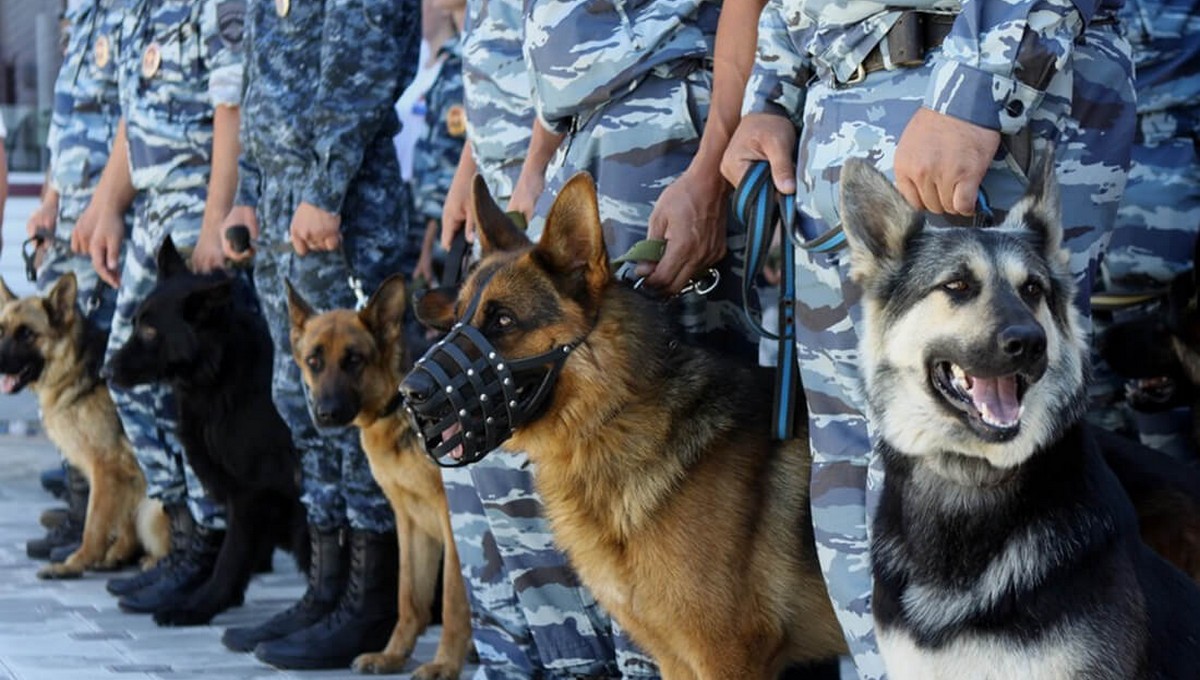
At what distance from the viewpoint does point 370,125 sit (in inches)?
204

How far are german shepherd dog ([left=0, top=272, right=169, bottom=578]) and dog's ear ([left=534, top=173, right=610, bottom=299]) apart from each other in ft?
12.7

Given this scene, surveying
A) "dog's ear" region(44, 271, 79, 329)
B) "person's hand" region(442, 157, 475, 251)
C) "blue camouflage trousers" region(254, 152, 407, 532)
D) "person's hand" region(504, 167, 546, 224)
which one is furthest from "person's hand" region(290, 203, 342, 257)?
"dog's ear" region(44, 271, 79, 329)

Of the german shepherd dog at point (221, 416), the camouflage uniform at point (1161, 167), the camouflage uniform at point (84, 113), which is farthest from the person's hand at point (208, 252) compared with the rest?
the camouflage uniform at point (1161, 167)

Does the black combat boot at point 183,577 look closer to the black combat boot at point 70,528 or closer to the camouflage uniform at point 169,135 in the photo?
the camouflage uniform at point 169,135

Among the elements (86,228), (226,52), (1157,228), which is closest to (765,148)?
(1157,228)

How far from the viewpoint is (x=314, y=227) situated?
5098 mm

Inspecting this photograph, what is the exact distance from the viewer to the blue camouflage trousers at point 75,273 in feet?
24.1

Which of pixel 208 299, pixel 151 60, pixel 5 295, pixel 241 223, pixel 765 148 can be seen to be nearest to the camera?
pixel 765 148

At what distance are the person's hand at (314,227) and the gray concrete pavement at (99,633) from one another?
50.8 inches

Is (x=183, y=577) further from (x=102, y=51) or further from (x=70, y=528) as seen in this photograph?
(x=102, y=51)

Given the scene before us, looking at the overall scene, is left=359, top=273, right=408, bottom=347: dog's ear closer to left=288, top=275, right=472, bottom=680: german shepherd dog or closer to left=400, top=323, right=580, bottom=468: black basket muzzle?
left=288, top=275, right=472, bottom=680: german shepherd dog

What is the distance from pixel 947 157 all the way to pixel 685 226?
36.5 inches

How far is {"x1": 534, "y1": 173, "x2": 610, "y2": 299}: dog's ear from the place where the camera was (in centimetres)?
341

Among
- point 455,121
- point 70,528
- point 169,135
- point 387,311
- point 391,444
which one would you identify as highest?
point 169,135
